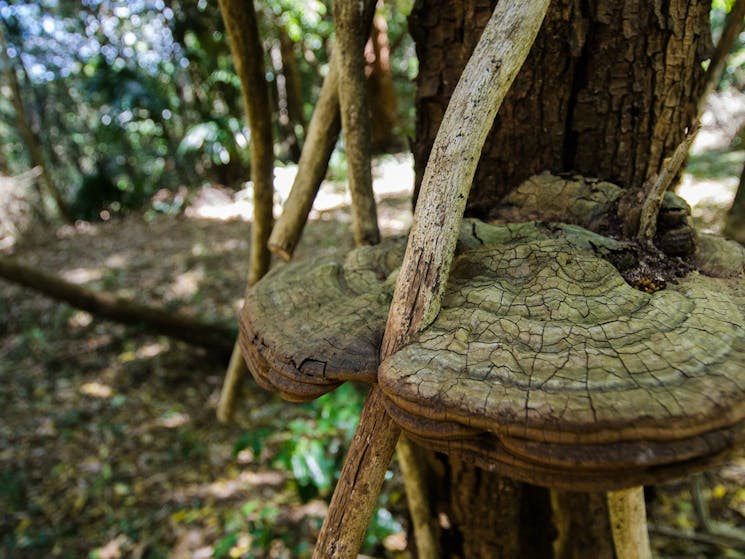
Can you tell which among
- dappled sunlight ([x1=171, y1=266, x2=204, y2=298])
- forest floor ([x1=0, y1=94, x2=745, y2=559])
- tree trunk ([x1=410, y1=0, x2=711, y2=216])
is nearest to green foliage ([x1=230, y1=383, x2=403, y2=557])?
forest floor ([x1=0, y1=94, x2=745, y2=559])

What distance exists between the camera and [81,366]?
3.73 m

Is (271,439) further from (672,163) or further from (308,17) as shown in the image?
(308,17)

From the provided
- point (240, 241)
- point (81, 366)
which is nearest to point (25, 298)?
point (81, 366)

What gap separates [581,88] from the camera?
1182 mm

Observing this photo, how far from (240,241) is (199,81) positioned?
337 centimetres

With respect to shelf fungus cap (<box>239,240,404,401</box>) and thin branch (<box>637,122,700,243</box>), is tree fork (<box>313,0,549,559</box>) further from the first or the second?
thin branch (<box>637,122,700,243</box>)

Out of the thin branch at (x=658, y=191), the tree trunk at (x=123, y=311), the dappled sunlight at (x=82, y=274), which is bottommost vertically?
the dappled sunlight at (x=82, y=274)

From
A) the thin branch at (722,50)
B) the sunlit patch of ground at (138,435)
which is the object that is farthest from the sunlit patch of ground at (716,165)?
the sunlit patch of ground at (138,435)

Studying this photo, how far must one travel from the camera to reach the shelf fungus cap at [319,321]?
825mm

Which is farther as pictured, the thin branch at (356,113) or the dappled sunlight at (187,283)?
the dappled sunlight at (187,283)

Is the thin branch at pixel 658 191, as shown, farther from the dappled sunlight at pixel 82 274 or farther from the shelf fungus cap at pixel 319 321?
the dappled sunlight at pixel 82 274

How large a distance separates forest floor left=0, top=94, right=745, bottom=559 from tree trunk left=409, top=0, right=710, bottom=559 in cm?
68

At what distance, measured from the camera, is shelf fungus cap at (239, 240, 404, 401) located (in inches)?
32.5

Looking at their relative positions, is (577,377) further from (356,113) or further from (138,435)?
(138,435)
